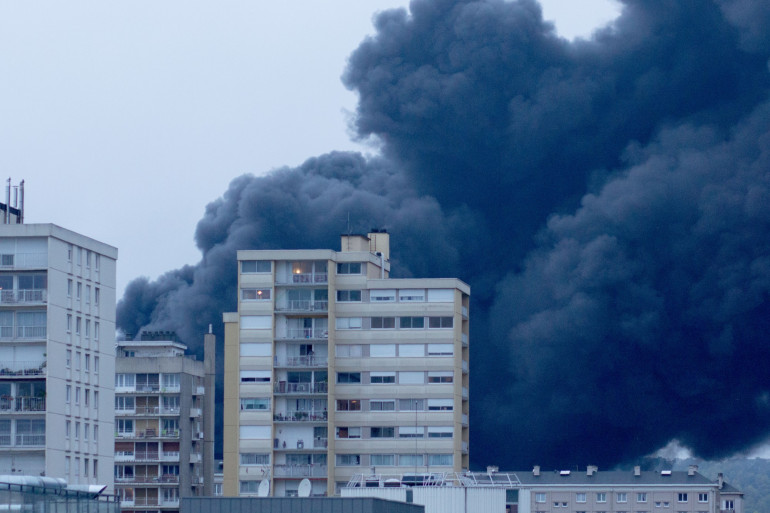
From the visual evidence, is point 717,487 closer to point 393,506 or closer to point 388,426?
point 388,426

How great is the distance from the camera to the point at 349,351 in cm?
9219

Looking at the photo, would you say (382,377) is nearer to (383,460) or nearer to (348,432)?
(348,432)

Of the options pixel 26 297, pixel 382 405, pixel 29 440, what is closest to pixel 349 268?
pixel 382 405

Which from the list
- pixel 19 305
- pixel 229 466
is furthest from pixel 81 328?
pixel 229 466

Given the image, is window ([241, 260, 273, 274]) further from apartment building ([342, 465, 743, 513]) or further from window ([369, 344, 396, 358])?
apartment building ([342, 465, 743, 513])

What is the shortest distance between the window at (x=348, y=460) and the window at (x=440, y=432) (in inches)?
156

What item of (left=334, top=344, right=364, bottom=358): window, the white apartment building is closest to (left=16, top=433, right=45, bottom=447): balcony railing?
the white apartment building

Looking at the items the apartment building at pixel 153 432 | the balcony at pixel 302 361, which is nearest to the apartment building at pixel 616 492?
the apartment building at pixel 153 432

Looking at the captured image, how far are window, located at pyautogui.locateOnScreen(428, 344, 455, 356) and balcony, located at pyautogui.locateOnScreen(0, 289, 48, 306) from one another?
2589cm

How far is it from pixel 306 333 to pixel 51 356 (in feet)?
72.5

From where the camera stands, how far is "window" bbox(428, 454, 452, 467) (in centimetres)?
9056

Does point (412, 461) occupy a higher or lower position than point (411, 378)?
lower

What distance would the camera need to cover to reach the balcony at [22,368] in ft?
234

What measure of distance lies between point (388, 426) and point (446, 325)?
6.17m
